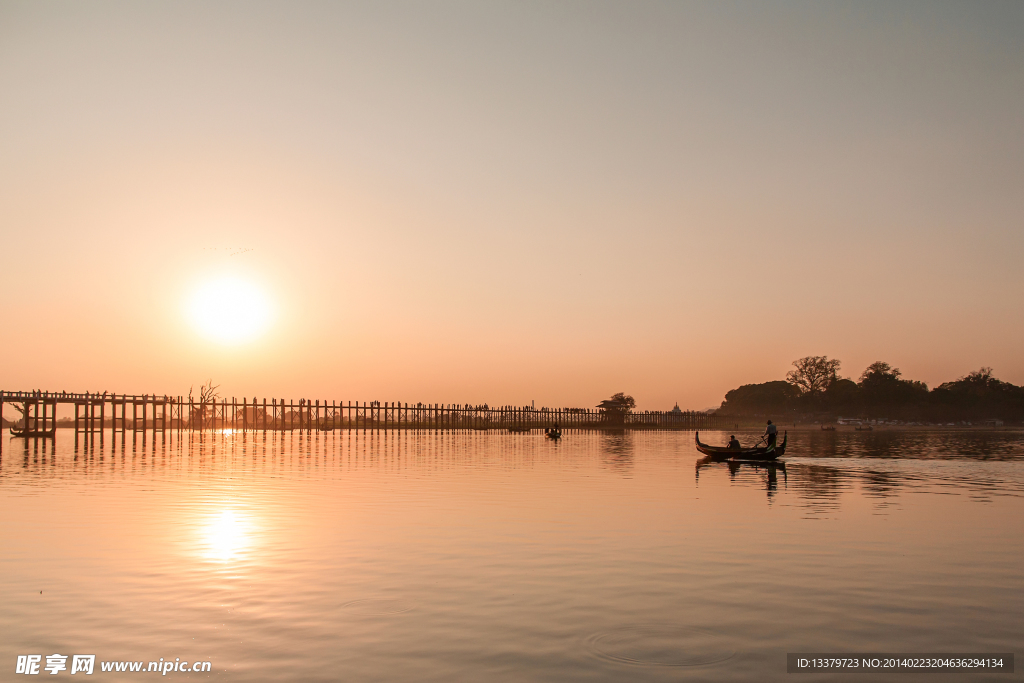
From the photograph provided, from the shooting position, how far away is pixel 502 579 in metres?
13.5

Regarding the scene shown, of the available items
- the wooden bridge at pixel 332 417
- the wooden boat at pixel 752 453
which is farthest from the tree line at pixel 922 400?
the wooden boat at pixel 752 453

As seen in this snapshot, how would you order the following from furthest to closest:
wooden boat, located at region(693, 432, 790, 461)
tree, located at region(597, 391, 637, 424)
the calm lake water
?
tree, located at region(597, 391, 637, 424)
wooden boat, located at region(693, 432, 790, 461)
the calm lake water

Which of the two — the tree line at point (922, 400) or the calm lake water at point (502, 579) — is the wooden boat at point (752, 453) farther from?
the tree line at point (922, 400)

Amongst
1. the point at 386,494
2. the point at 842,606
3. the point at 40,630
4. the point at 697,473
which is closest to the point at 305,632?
the point at 40,630

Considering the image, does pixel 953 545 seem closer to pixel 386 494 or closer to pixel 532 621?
pixel 532 621

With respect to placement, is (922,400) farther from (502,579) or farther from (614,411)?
(502,579)

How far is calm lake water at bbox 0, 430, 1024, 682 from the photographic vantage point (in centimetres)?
955

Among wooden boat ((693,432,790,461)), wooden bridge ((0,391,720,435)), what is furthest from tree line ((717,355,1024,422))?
wooden boat ((693,432,790,461))

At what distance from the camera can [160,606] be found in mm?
11555

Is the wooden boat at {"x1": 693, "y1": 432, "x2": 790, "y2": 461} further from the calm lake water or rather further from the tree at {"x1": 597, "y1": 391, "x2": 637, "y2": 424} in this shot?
the tree at {"x1": 597, "y1": 391, "x2": 637, "y2": 424}

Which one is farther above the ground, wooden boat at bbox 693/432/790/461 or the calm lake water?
the calm lake water

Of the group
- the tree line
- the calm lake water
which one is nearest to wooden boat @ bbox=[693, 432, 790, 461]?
the calm lake water

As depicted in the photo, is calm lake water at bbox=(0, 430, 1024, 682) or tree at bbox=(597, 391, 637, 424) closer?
calm lake water at bbox=(0, 430, 1024, 682)

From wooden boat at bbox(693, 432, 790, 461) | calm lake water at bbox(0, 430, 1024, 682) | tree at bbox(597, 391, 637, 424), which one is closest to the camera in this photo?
calm lake water at bbox(0, 430, 1024, 682)
